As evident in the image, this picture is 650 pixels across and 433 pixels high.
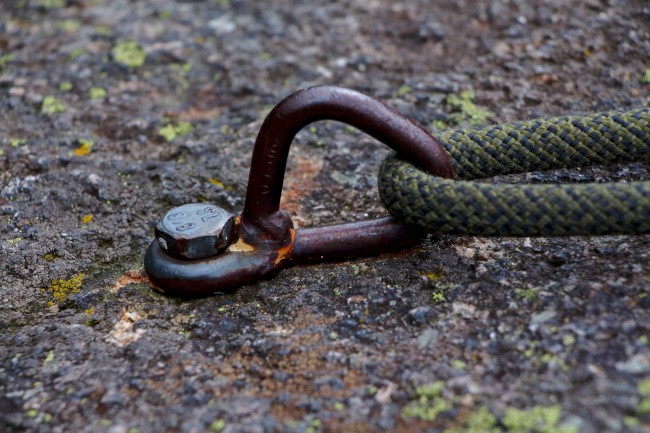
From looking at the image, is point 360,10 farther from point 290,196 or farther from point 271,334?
point 271,334

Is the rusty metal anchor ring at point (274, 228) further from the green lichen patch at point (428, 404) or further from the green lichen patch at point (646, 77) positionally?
the green lichen patch at point (646, 77)

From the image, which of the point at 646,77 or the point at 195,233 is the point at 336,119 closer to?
the point at 195,233

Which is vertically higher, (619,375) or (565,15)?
(565,15)

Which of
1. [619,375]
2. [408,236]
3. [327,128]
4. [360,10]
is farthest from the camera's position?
[360,10]

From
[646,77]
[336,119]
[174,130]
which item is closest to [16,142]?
[174,130]

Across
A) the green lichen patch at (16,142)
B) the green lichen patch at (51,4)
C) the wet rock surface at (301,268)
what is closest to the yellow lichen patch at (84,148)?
the wet rock surface at (301,268)

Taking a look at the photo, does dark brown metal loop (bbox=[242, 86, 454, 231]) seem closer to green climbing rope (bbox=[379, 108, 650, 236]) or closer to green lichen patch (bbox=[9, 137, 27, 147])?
green climbing rope (bbox=[379, 108, 650, 236])

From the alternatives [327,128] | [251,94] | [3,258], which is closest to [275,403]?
[3,258]
